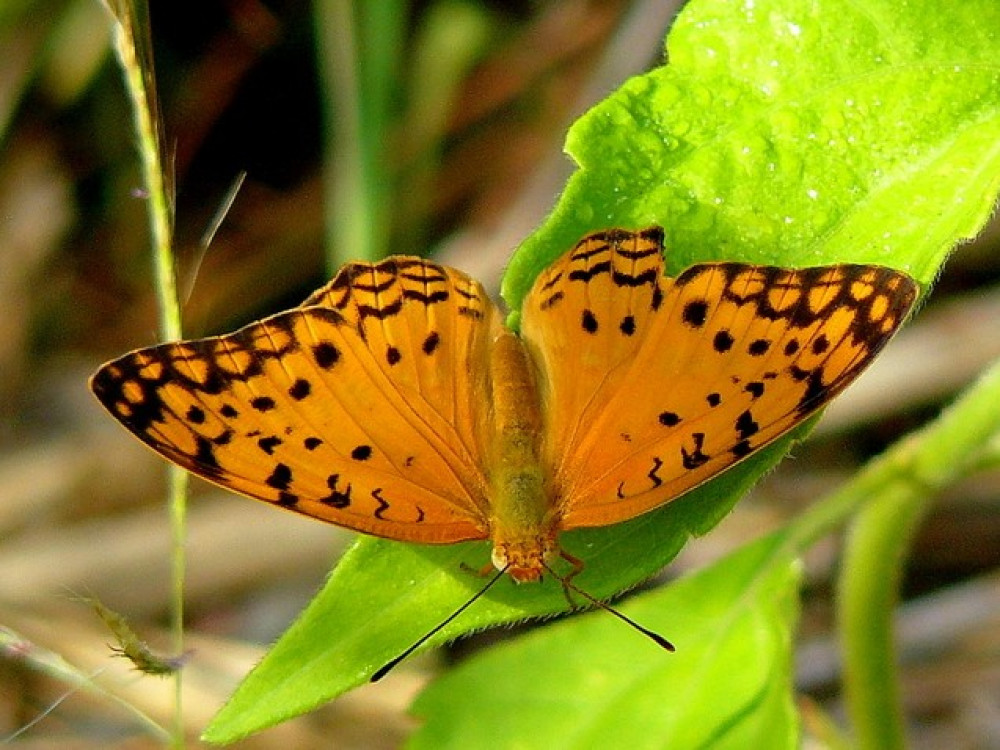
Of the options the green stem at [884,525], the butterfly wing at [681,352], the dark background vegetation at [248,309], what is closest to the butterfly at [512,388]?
the butterfly wing at [681,352]

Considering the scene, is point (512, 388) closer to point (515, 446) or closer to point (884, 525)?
point (515, 446)

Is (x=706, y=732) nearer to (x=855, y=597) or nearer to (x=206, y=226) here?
(x=855, y=597)

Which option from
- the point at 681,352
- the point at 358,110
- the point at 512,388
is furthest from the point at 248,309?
the point at 681,352

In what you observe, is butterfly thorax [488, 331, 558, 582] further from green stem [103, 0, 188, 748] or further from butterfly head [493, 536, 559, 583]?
green stem [103, 0, 188, 748]

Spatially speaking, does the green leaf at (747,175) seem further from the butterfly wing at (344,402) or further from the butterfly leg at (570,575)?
the butterfly wing at (344,402)

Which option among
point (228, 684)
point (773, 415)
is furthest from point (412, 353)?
point (228, 684)
